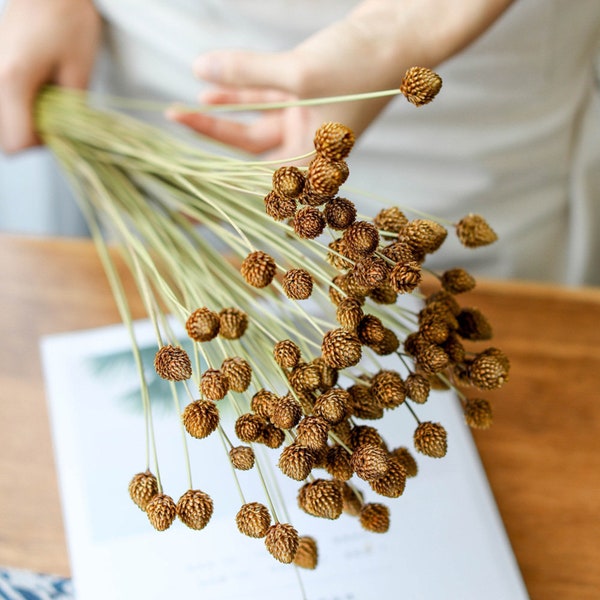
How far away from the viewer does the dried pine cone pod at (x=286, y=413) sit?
1.07 ft

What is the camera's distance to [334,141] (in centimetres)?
32

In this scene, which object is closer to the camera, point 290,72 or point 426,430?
point 426,430

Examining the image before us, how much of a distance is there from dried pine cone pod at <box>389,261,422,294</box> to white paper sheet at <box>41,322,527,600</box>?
0.69 ft

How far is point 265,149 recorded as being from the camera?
0.73 metres

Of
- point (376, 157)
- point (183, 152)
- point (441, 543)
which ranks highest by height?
point (376, 157)

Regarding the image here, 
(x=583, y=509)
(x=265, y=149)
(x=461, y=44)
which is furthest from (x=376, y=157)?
(x=583, y=509)

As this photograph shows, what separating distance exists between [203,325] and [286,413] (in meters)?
0.06

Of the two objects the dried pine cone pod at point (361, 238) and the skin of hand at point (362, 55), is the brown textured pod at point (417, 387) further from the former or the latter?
the skin of hand at point (362, 55)

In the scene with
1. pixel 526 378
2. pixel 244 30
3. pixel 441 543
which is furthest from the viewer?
pixel 244 30

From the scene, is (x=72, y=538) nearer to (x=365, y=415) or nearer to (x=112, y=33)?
(x=365, y=415)

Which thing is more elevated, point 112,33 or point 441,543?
point 112,33

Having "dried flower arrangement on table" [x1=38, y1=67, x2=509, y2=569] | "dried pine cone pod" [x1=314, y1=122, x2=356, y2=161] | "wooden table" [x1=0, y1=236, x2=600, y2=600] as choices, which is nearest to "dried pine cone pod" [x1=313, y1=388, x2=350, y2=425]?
"dried flower arrangement on table" [x1=38, y1=67, x2=509, y2=569]

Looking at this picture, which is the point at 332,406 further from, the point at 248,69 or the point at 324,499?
the point at 248,69

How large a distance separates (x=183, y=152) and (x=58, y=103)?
22 centimetres
